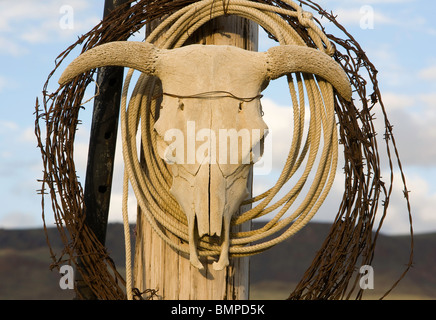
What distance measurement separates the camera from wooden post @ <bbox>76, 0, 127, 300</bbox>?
4.16m

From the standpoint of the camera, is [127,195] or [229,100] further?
[127,195]

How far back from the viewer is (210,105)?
10.4 ft

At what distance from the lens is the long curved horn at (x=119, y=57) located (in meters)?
3.25

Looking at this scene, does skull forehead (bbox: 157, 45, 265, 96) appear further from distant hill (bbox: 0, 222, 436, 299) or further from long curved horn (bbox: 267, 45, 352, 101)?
distant hill (bbox: 0, 222, 436, 299)

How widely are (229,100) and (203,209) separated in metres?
0.55

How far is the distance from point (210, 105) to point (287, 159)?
52cm

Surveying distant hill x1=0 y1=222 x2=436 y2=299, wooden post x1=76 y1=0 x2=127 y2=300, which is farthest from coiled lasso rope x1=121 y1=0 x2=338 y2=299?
distant hill x1=0 y1=222 x2=436 y2=299

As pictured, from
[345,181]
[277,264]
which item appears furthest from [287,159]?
[277,264]

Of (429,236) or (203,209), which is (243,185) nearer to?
(203,209)

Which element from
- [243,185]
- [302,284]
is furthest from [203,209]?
[302,284]

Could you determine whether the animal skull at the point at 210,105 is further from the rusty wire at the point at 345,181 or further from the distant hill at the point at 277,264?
the distant hill at the point at 277,264

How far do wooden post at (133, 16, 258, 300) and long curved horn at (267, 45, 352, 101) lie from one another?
1.40ft

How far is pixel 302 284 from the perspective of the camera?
3361 mm
